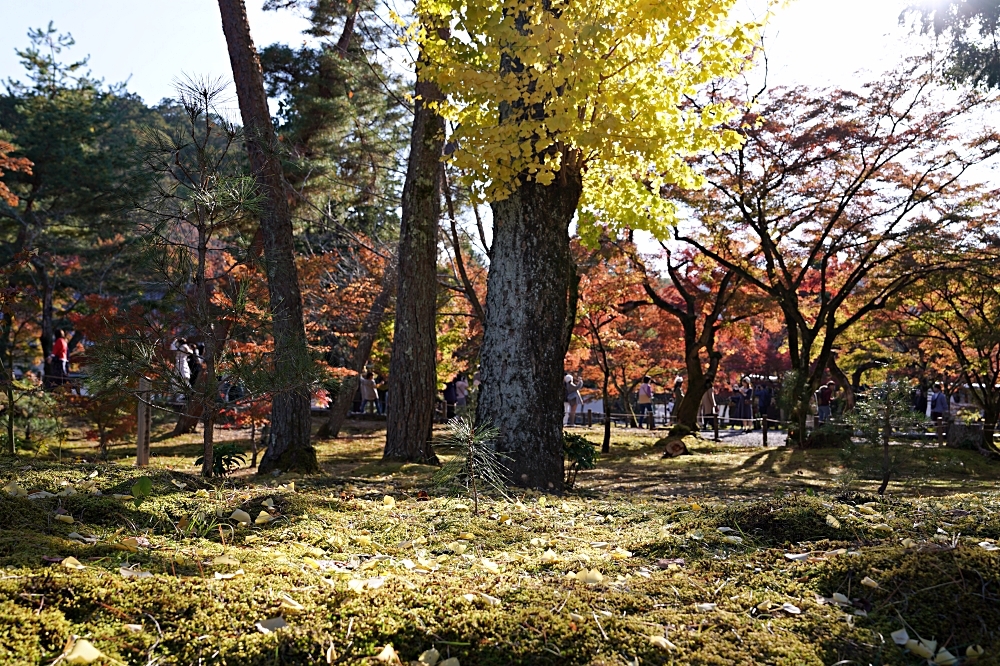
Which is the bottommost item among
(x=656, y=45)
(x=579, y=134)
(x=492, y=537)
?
(x=492, y=537)

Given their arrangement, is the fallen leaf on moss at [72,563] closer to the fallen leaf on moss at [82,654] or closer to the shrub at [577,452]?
the fallen leaf on moss at [82,654]

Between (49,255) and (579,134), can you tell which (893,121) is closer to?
(579,134)

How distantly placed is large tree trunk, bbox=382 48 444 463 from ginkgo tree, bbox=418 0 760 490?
2.45 meters

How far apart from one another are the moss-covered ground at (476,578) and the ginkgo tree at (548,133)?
4.90 feet

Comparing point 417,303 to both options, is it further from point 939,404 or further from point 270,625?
point 939,404

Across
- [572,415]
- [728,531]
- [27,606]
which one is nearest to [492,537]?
[728,531]

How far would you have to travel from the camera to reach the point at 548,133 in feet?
18.4

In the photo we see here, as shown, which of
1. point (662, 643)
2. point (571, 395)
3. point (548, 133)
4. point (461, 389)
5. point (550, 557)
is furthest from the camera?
point (461, 389)

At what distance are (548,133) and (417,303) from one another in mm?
3518

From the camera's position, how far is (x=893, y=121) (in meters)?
12.6

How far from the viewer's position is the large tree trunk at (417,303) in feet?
28.0

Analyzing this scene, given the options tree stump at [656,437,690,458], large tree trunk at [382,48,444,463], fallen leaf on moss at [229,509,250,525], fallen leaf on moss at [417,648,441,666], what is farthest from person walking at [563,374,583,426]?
fallen leaf on moss at [417,648,441,666]

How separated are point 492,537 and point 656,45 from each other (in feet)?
12.3

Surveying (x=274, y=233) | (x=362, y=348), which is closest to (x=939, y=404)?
(x=362, y=348)
